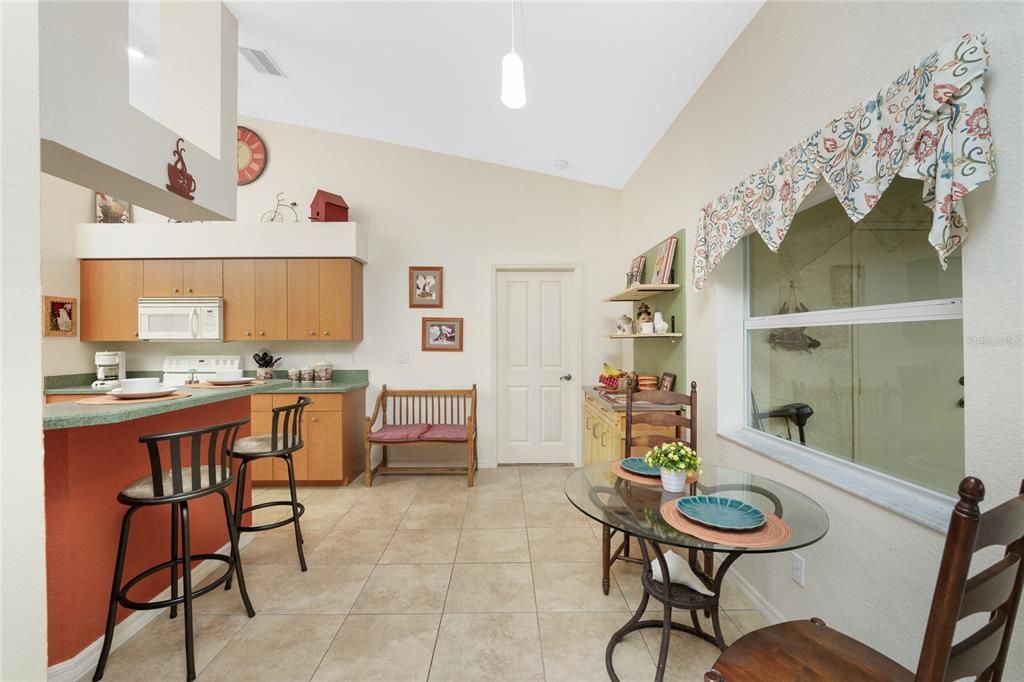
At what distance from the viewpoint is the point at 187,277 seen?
13.0ft

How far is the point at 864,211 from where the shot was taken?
1356mm

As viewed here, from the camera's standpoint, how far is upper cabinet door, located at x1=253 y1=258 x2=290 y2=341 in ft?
13.0

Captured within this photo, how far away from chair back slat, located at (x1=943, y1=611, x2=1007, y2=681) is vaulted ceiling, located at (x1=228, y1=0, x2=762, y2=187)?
2488 millimetres


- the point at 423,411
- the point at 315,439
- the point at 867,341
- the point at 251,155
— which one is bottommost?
the point at 315,439

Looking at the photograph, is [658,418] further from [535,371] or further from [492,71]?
[492,71]

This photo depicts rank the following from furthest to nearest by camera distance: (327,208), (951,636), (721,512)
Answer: (327,208) → (721,512) → (951,636)

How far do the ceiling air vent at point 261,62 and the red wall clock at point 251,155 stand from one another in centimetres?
109

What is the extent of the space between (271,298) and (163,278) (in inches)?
41.0

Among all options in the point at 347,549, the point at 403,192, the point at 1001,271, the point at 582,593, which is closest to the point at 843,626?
the point at 582,593

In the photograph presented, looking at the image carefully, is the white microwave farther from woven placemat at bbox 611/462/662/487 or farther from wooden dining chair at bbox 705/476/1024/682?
wooden dining chair at bbox 705/476/1024/682

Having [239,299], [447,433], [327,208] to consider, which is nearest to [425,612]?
[447,433]

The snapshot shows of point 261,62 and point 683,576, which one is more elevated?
point 261,62

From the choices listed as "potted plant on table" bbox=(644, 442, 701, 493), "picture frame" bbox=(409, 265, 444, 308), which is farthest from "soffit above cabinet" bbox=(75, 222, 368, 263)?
"potted plant on table" bbox=(644, 442, 701, 493)

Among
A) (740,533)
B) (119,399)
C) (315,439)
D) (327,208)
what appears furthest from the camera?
(327,208)
